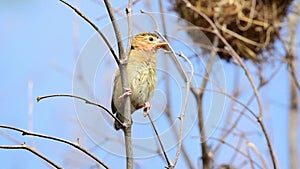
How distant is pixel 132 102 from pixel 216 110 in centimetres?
16

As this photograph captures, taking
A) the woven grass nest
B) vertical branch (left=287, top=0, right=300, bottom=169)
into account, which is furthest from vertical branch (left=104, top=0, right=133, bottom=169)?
vertical branch (left=287, top=0, right=300, bottom=169)

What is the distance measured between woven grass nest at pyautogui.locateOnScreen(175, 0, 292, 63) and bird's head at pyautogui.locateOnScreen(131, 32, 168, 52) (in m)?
0.95

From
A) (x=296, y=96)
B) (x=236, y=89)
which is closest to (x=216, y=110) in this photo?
(x=236, y=89)

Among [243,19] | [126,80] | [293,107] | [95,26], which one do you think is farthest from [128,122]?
[293,107]

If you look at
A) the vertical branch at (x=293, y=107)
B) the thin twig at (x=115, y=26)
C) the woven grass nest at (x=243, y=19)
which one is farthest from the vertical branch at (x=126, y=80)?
the vertical branch at (x=293, y=107)

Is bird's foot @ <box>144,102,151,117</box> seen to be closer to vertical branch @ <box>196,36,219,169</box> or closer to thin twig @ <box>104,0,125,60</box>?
thin twig @ <box>104,0,125,60</box>

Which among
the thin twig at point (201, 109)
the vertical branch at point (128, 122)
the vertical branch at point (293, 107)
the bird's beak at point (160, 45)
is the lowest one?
the vertical branch at point (128, 122)

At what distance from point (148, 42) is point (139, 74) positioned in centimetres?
6

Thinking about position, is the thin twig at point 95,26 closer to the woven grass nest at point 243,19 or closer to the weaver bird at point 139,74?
the weaver bird at point 139,74

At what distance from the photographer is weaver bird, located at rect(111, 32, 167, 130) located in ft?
3.53

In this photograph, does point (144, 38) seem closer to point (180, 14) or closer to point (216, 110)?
point (216, 110)

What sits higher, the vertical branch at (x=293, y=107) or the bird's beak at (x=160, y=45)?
the vertical branch at (x=293, y=107)

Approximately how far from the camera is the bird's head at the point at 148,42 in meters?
1.08

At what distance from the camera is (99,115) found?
108 cm
